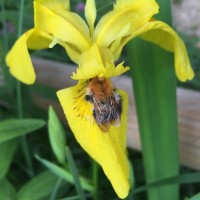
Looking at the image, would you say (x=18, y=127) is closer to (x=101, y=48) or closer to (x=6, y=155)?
(x=6, y=155)

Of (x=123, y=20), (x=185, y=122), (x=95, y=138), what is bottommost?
(x=185, y=122)

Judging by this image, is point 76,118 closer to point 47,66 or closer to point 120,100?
point 120,100

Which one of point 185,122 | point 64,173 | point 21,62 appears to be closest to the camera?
point 21,62

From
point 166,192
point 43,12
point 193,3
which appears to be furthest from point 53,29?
point 193,3

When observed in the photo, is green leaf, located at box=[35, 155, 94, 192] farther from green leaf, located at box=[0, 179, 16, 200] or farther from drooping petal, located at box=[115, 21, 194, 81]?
drooping petal, located at box=[115, 21, 194, 81]

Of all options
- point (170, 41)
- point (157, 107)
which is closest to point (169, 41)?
point (170, 41)

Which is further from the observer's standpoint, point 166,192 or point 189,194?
point 189,194

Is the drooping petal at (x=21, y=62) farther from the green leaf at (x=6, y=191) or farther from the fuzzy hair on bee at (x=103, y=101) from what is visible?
the green leaf at (x=6, y=191)

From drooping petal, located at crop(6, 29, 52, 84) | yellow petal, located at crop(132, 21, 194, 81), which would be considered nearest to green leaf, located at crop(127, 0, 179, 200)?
yellow petal, located at crop(132, 21, 194, 81)
